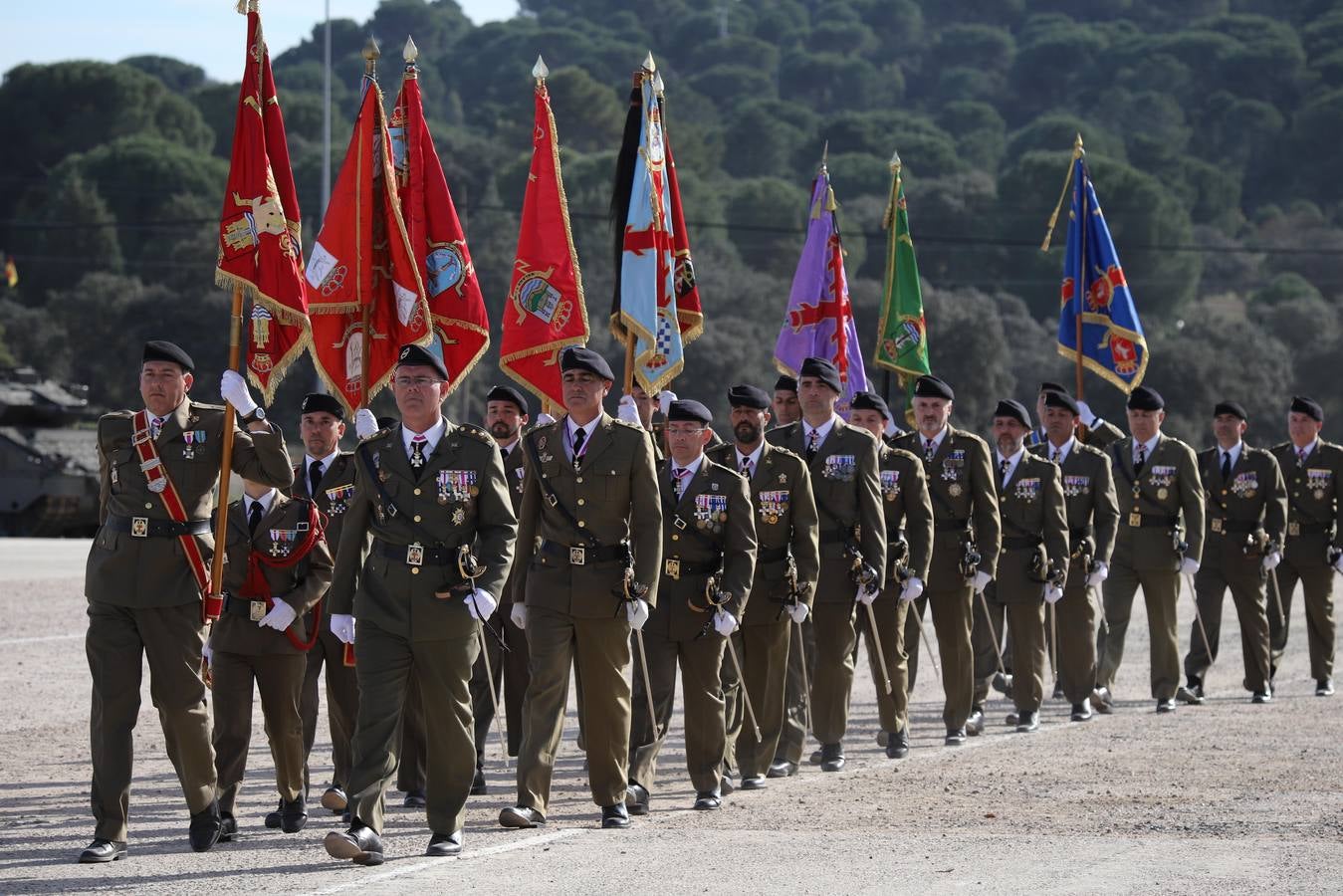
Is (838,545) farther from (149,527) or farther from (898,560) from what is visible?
(149,527)

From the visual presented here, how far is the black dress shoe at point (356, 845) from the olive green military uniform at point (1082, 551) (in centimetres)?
675

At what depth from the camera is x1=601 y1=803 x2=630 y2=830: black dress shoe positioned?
9086 mm

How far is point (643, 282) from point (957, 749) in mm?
3289

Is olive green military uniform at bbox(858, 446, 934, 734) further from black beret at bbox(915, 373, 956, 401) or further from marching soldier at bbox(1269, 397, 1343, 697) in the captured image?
marching soldier at bbox(1269, 397, 1343, 697)

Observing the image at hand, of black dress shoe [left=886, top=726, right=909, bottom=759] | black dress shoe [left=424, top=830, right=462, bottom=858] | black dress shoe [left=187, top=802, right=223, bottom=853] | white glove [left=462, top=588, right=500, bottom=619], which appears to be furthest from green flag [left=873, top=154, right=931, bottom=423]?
black dress shoe [left=187, top=802, right=223, bottom=853]

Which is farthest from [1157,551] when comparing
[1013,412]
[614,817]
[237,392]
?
[237,392]

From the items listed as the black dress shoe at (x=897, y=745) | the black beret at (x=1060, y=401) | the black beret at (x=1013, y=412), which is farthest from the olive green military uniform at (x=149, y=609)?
the black beret at (x=1060, y=401)

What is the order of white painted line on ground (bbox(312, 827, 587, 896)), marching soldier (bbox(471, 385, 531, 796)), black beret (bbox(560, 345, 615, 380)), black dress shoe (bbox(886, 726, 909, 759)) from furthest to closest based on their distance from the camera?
black dress shoe (bbox(886, 726, 909, 759)), marching soldier (bbox(471, 385, 531, 796)), black beret (bbox(560, 345, 615, 380)), white painted line on ground (bbox(312, 827, 587, 896))

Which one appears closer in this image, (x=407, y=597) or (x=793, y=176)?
(x=407, y=597)

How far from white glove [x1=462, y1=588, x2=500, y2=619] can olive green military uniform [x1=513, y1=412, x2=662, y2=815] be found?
2.61 feet

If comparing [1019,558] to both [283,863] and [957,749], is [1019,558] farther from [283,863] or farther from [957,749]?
[283,863]

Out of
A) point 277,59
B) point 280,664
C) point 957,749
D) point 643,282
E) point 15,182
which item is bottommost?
point 957,749

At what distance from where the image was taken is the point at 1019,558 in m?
13.4

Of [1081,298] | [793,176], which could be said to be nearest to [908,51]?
[793,176]
